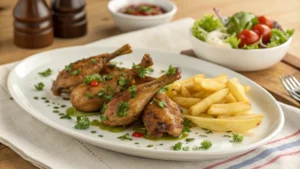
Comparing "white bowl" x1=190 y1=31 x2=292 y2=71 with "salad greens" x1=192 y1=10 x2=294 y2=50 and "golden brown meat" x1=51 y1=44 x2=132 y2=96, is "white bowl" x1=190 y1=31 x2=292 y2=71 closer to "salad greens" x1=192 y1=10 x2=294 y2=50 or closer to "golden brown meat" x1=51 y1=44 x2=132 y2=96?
"salad greens" x1=192 y1=10 x2=294 y2=50

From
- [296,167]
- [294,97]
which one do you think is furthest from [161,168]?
[294,97]

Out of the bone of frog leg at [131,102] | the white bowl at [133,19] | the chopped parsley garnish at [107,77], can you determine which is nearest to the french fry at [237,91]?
the bone of frog leg at [131,102]

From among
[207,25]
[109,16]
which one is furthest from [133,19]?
[207,25]

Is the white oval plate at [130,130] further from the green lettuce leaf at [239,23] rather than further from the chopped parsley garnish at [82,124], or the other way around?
the green lettuce leaf at [239,23]

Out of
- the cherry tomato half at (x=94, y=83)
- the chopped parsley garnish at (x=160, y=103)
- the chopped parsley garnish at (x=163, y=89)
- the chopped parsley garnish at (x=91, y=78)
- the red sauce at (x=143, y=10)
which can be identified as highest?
the chopped parsley garnish at (x=160, y=103)

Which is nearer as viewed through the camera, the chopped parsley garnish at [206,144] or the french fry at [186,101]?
the chopped parsley garnish at [206,144]

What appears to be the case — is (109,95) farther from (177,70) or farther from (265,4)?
(265,4)

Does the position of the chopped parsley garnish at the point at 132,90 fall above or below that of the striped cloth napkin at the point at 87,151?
above

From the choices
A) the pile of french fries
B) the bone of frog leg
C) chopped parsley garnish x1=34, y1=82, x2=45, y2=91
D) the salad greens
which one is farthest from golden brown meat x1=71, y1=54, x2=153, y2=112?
the salad greens
